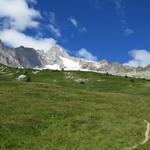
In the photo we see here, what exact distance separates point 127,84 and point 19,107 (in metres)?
68.3

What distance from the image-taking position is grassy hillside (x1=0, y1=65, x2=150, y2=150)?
195 feet

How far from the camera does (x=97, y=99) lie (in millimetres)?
91438

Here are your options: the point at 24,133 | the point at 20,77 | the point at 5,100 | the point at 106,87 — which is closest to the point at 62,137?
the point at 24,133

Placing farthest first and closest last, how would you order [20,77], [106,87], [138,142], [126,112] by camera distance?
[20,77]
[106,87]
[126,112]
[138,142]

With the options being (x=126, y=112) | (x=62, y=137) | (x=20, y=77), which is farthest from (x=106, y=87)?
(x=62, y=137)

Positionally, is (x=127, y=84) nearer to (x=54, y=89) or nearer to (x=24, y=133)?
(x=54, y=89)

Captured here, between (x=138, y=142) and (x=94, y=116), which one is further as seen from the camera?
(x=94, y=116)

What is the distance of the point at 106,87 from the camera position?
13400 cm

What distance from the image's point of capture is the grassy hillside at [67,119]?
59375 millimetres

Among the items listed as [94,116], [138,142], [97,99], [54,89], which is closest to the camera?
[138,142]

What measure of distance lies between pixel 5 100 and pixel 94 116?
17.6 meters

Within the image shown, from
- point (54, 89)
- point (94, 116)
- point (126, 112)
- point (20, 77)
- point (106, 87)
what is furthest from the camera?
point (20, 77)

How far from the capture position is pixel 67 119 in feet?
231

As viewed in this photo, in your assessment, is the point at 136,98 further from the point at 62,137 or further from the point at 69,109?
the point at 62,137
